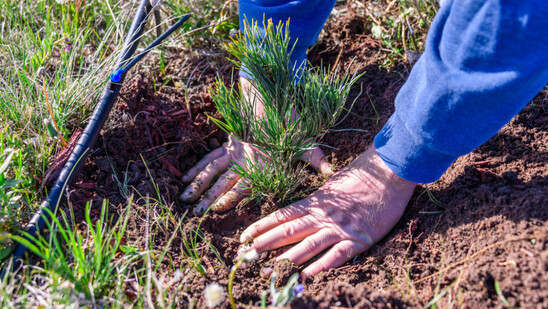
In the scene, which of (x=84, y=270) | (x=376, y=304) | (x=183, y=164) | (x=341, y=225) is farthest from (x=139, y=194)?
(x=376, y=304)

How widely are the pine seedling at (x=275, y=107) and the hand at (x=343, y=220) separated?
0.15 m

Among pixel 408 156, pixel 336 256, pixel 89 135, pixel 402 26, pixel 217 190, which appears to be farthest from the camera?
pixel 402 26

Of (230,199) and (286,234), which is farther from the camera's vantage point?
(230,199)

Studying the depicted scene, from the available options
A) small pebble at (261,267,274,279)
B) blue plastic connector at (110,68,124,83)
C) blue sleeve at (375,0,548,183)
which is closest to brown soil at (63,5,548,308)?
small pebble at (261,267,274,279)

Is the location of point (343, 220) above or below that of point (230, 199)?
below

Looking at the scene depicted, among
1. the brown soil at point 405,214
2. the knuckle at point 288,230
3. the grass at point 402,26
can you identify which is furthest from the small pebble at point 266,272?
the grass at point 402,26

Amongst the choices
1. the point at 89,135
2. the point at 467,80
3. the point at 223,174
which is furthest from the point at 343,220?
the point at 89,135

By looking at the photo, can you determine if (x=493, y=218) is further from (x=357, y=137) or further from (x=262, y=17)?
(x=262, y=17)

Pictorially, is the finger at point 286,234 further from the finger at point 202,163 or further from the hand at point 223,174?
the finger at point 202,163

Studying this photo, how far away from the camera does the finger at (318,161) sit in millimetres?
1859

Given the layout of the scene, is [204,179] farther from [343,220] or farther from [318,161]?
[343,220]

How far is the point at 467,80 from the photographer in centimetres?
115

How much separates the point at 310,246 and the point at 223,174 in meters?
0.54

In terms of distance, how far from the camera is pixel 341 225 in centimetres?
163
